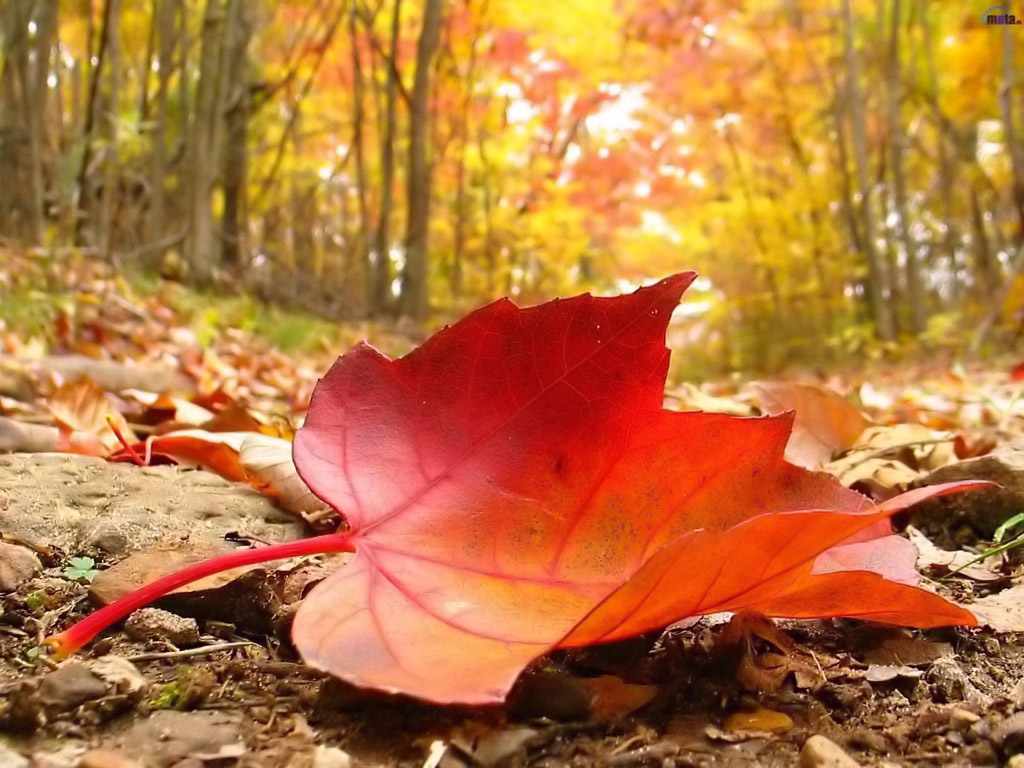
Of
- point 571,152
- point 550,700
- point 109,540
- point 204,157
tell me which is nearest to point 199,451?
point 109,540

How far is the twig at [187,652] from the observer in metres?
0.54

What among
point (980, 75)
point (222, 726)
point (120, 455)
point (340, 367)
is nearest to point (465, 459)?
point (340, 367)

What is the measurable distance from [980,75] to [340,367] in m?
7.37

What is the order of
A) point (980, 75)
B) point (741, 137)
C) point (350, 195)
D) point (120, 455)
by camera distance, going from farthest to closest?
point (350, 195) → point (741, 137) → point (980, 75) → point (120, 455)

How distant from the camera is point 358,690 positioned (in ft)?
1.57

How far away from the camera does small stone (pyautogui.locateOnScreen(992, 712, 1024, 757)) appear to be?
0.45 meters

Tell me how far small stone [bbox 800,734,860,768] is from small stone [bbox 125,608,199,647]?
383mm

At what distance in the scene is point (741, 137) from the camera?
8.53m

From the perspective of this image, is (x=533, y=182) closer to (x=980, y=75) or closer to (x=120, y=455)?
(x=980, y=75)

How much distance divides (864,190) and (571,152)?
460 centimetres

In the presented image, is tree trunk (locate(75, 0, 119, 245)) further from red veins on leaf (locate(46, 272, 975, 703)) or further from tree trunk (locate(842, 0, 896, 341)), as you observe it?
tree trunk (locate(842, 0, 896, 341))

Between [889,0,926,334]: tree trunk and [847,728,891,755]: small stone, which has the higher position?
[889,0,926,334]: tree trunk

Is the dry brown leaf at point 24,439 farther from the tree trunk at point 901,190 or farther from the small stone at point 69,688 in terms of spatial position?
the tree trunk at point 901,190

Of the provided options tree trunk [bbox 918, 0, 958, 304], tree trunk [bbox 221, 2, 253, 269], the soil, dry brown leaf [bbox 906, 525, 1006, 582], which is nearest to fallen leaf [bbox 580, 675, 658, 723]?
the soil
